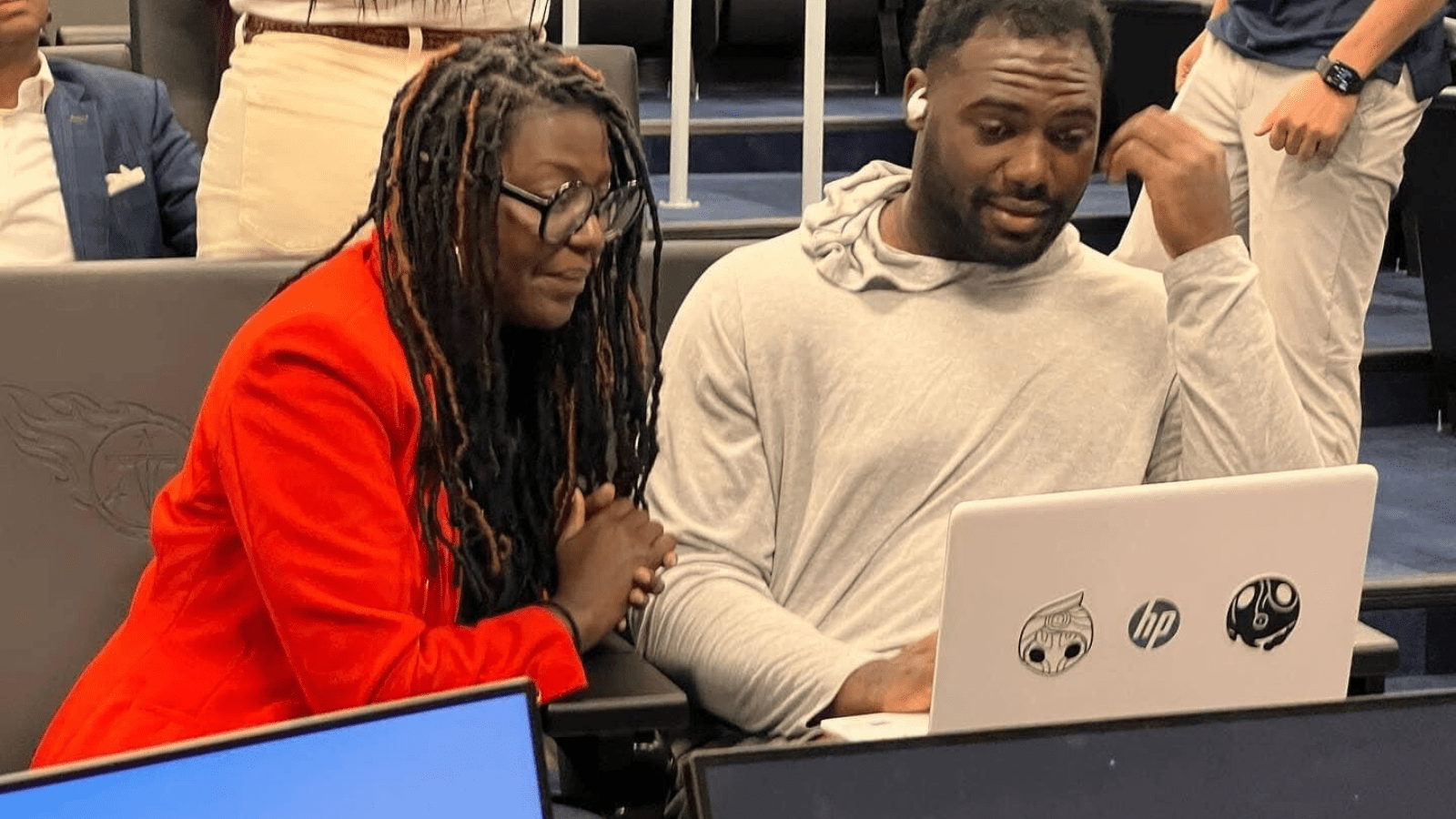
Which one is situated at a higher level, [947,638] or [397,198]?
[397,198]

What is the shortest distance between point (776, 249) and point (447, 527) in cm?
45

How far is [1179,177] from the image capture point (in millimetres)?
1771

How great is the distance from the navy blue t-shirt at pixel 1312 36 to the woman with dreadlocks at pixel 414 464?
1349 mm

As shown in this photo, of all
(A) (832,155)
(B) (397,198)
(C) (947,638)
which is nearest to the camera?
(C) (947,638)

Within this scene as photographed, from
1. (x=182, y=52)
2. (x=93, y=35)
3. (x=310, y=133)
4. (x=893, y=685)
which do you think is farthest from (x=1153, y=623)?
(x=93, y=35)

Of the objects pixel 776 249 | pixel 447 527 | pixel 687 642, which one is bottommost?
pixel 687 642

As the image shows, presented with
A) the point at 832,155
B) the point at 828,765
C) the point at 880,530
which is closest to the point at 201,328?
the point at 880,530

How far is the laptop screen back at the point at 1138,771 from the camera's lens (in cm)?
83

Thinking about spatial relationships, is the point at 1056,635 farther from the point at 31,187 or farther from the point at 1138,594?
the point at 31,187

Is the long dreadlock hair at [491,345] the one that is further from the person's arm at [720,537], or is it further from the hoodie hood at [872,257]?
the hoodie hood at [872,257]

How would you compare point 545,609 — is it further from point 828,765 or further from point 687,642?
point 828,765

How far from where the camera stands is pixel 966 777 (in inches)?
33.2

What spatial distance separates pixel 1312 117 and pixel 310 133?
131cm

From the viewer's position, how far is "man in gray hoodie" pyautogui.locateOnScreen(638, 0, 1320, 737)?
1716mm
